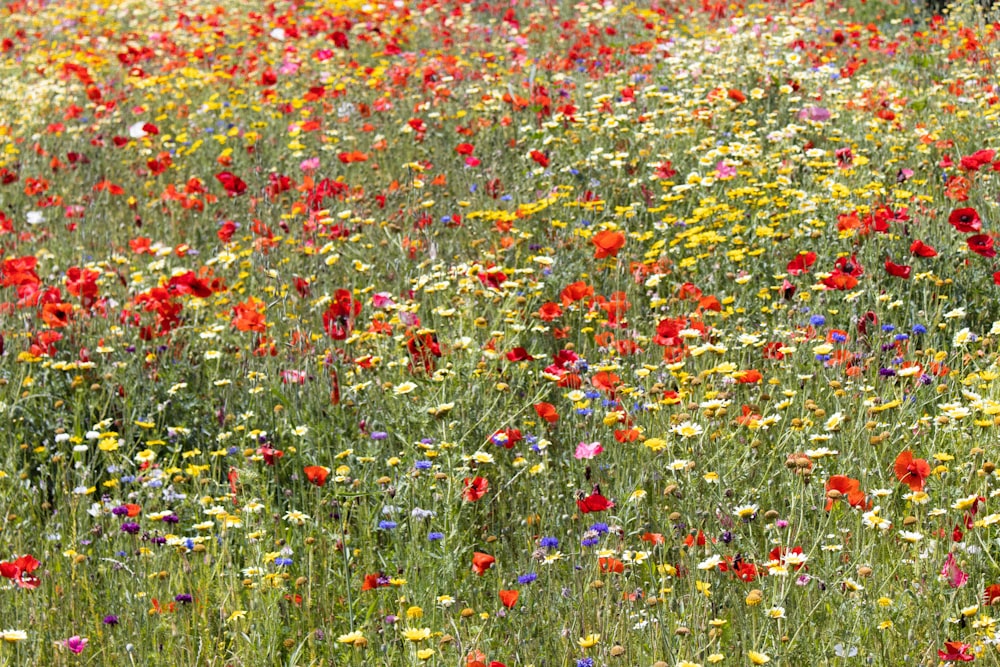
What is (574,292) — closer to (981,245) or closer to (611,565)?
(981,245)

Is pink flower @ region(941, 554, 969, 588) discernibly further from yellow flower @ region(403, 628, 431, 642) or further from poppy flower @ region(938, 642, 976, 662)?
yellow flower @ region(403, 628, 431, 642)

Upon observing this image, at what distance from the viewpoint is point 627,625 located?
2.15 metres

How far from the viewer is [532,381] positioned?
3.30 metres

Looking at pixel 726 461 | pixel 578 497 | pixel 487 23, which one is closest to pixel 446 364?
pixel 578 497

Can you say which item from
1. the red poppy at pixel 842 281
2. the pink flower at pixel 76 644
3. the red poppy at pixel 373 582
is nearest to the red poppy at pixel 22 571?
the pink flower at pixel 76 644

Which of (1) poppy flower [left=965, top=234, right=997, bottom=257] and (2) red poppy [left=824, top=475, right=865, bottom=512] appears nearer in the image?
(2) red poppy [left=824, top=475, right=865, bottom=512]

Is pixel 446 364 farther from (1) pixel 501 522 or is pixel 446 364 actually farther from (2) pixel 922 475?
(2) pixel 922 475

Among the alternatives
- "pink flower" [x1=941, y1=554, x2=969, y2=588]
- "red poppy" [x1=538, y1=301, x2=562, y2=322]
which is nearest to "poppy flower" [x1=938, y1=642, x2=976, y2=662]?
"pink flower" [x1=941, y1=554, x2=969, y2=588]

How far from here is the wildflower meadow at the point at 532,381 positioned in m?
2.27

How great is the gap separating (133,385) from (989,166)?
318cm

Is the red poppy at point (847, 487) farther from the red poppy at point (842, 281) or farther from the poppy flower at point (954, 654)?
the red poppy at point (842, 281)

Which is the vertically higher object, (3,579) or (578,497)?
(578,497)

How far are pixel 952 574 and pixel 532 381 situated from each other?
143 centimetres

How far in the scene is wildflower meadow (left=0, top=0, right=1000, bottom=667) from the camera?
7.46ft
